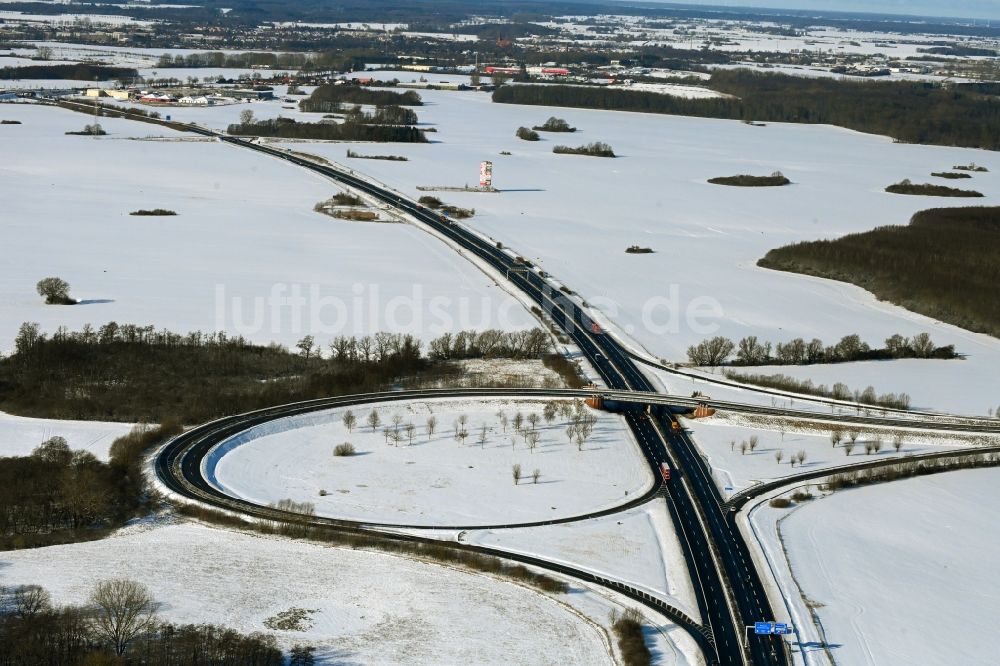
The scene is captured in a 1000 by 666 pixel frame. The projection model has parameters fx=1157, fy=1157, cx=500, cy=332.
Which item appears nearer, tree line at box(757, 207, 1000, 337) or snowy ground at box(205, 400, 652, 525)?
snowy ground at box(205, 400, 652, 525)

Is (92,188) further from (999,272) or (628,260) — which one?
(999,272)

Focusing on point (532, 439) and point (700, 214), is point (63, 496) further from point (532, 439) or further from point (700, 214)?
point (700, 214)

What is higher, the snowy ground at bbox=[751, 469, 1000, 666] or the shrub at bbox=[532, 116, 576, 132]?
the shrub at bbox=[532, 116, 576, 132]

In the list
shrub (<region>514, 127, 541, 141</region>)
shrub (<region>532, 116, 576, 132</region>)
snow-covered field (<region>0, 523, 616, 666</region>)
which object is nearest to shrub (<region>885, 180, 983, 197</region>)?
shrub (<region>514, 127, 541, 141</region>)

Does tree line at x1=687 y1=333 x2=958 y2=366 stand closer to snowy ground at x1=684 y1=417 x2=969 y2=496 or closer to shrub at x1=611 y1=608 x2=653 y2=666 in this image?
snowy ground at x1=684 y1=417 x2=969 y2=496

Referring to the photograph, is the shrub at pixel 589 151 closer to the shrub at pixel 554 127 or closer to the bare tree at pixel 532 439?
the shrub at pixel 554 127

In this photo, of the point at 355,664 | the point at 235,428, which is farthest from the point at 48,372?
the point at 355,664

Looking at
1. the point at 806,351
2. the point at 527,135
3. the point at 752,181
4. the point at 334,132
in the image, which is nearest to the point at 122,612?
the point at 806,351
